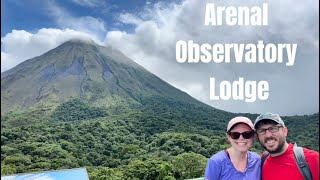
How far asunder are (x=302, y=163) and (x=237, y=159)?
0.25 meters

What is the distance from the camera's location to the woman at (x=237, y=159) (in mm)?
1917

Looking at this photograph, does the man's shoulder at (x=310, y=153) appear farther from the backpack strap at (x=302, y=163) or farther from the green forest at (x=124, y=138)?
the green forest at (x=124, y=138)

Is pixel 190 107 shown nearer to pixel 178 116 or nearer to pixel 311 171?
pixel 178 116

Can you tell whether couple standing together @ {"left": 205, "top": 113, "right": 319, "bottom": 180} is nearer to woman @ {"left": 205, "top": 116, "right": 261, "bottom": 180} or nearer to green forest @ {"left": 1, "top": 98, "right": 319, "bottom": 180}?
woman @ {"left": 205, "top": 116, "right": 261, "bottom": 180}

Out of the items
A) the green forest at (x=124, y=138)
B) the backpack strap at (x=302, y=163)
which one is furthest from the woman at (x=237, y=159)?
the green forest at (x=124, y=138)

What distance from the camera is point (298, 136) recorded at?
15961 millimetres

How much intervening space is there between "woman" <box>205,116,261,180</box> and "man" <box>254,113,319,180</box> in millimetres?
37

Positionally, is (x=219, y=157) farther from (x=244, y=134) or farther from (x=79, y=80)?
(x=79, y=80)

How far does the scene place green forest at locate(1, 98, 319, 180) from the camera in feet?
52.1

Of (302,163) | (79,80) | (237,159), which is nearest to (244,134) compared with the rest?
(237,159)

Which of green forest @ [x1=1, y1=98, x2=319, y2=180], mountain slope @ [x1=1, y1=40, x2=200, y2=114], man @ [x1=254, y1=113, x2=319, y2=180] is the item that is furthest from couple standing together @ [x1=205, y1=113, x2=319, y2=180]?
mountain slope @ [x1=1, y1=40, x2=200, y2=114]

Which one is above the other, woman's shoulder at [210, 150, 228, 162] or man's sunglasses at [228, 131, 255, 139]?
man's sunglasses at [228, 131, 255, 139]

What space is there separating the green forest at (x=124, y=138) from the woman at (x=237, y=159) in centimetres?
1111

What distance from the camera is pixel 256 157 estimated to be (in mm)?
2037
